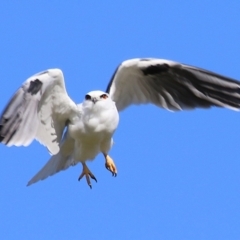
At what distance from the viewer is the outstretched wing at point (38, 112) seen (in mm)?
13539

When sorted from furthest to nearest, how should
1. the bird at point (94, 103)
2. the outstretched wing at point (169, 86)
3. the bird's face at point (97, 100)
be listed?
the outstretched wing at point (169, 86), the bird at point (94, 103), the bird's face at point (97, 100)

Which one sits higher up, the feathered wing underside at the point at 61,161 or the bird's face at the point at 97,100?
the bird's face at the point at 97,100

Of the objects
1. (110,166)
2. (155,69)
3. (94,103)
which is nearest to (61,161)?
(110,166)

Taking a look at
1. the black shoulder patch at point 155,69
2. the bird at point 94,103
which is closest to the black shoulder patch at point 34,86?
the bird at point 94,103

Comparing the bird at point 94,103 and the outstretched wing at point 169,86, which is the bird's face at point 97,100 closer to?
the bird at point 94,103

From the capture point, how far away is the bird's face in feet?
44.1

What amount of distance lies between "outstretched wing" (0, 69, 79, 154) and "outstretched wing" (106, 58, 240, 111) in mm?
670

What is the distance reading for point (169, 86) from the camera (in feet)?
47.4

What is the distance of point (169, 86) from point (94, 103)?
1372 millimetres

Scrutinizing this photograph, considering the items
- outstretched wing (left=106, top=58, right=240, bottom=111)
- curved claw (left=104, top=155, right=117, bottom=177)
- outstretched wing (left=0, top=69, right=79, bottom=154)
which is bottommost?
Result: curved claw (left=104, top=155, right=117, bottom=177)

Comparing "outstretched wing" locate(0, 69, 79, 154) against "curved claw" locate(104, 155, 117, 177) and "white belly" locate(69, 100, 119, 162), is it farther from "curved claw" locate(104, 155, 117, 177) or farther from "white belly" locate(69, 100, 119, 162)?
"curved claw" locate(104, 155, 117, 177)

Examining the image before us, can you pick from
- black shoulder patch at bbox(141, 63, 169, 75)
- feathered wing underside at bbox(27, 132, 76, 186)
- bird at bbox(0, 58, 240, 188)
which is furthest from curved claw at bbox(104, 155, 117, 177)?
black shoulder patch at bbox(141, 63, 169, 75)

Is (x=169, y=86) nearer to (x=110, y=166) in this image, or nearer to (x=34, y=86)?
(x=110, y=166)

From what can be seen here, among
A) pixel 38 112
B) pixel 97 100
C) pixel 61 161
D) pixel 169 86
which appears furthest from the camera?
pixel 169 86
